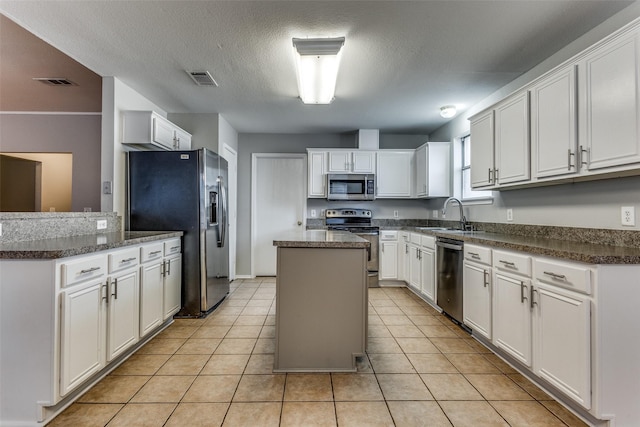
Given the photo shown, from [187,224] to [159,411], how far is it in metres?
1.79

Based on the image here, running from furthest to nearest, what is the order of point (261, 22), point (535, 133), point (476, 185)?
1. point (476, 185)
2. point (535, 133)
3. point (261, 22)

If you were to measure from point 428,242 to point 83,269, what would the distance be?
3.21 m

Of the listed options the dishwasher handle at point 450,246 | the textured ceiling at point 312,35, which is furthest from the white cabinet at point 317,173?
the dishwasher handle at point 450,246

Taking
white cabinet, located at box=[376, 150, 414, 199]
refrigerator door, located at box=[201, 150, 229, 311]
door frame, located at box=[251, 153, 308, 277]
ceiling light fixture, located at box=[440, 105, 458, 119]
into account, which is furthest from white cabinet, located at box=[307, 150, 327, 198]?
ceiling light fixture, located at box=[440, 105, 458, 119]

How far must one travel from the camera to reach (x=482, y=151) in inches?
114

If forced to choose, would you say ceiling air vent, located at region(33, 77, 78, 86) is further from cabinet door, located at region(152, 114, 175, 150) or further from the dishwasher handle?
the dishwasher handle

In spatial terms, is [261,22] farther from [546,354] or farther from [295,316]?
[546,354]

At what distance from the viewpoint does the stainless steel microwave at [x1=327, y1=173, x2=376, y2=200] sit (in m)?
4.54

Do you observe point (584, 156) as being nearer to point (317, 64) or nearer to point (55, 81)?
point (317, 64)

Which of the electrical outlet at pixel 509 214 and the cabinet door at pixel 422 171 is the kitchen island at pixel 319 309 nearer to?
the electrical outlet at pixel 509 214

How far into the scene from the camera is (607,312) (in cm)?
144

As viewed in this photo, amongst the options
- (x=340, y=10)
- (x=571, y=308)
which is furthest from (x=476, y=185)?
(x=340, y=10)

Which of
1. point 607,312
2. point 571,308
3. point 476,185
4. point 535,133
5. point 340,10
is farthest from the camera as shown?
point 476,185

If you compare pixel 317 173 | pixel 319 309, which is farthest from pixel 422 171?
pixel 319 309
